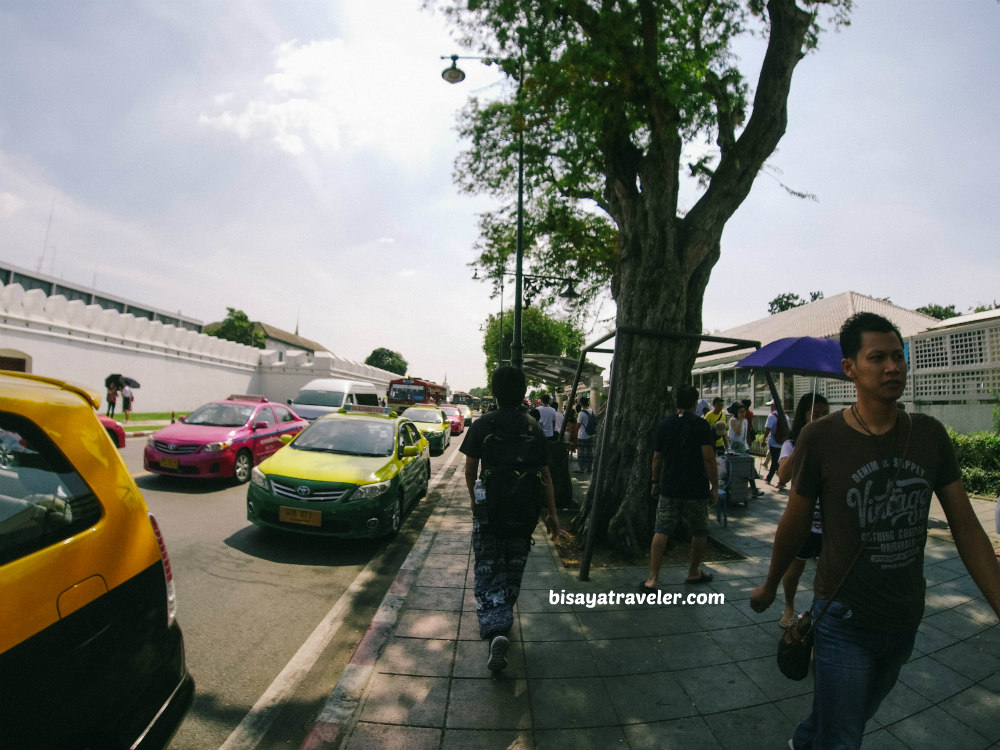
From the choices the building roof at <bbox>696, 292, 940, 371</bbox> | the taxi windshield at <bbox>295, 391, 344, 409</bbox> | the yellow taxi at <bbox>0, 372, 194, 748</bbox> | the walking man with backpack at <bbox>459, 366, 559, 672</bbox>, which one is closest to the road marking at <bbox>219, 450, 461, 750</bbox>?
the yellow taxi at <bbox>0, 372, 194, 748</bbox>

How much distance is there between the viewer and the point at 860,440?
1896mm

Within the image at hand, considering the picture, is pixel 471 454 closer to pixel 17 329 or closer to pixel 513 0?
pixel 513 0

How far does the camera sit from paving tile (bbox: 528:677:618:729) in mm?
2725

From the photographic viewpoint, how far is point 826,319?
17.8 metres

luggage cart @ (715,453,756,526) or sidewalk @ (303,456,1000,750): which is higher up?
luggage cart @ (715,453,756,526)

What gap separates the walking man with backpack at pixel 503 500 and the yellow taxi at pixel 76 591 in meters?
1.70

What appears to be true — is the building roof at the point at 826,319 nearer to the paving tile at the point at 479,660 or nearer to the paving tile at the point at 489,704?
the paving tile at the point at 479,660

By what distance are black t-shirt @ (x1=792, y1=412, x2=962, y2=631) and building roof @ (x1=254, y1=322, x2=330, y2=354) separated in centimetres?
8151

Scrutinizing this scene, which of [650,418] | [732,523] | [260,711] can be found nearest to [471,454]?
[260,711]

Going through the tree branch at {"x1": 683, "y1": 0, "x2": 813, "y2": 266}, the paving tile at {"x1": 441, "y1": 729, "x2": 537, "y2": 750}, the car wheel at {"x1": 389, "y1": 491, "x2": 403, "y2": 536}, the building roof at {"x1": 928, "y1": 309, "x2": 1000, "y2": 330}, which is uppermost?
the tree branch at {"x1": 683, "y1": 0, "x2": 813, "y2": 266}

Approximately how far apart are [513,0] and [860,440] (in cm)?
706

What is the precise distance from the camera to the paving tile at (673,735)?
2549 millimetres

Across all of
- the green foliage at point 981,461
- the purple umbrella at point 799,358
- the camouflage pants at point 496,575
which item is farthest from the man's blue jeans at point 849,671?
the green foliage at point 981,461

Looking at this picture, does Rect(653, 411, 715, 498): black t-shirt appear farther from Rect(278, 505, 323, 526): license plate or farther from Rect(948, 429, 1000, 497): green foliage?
Rect(948, 429, 1000, 497): green foliage
